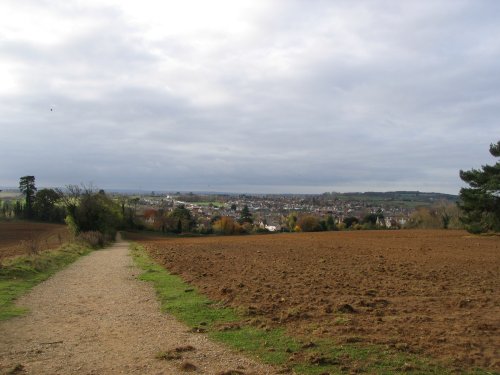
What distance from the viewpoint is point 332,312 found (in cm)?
1009

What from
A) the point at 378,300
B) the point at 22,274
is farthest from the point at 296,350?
the point at 22,274

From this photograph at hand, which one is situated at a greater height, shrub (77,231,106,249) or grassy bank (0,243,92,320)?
grassy bank (0,243,92,320)

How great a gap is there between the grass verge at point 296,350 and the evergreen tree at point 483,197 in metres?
33.5

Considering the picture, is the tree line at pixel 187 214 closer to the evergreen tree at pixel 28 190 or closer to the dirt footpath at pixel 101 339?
the evergreen tree at pixel 28 190

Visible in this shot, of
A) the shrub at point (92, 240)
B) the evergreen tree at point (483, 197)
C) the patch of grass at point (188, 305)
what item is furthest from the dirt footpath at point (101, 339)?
the evergreen tree at point (483, 197)

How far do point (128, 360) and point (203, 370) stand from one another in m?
1.25

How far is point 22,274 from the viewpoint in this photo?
1633 centimetres

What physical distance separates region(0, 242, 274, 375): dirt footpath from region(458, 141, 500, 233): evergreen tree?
1298 inches

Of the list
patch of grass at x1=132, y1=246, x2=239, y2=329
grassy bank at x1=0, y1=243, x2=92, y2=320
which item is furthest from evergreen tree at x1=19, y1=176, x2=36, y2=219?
patch of grass at x1=132, y1=246, x2=239, y2=329

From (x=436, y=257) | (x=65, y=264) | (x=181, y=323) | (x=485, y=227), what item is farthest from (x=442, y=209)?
(x=181, y=323)

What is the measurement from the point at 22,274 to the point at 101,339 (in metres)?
9.93

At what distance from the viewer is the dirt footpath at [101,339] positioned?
256 inches

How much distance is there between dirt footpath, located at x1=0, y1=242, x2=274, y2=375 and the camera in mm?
6496

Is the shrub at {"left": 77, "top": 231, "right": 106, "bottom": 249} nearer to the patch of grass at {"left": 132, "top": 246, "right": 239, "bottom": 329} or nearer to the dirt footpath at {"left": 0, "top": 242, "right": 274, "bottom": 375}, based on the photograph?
the patch of grass at {"left": 132, "top": 246, "right": 239, "bottom": 329}
